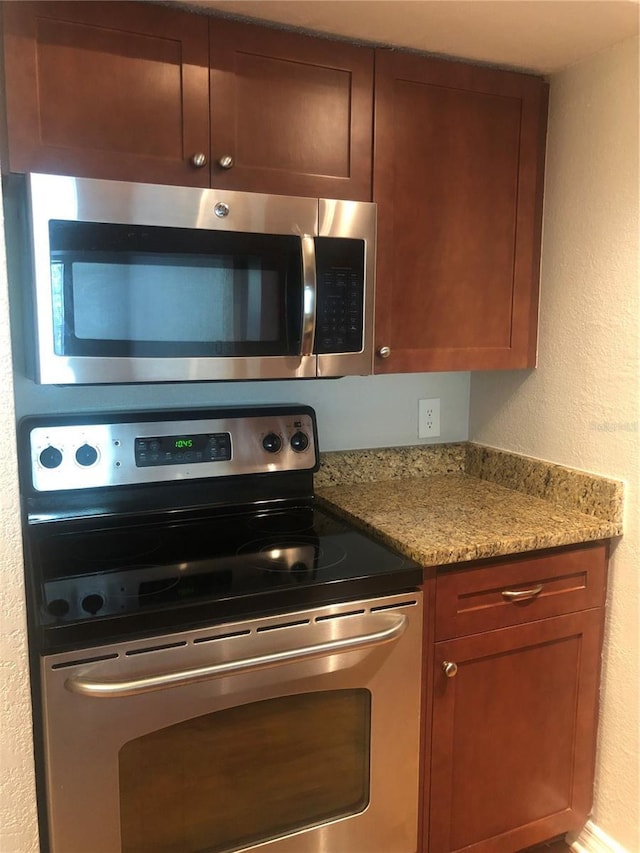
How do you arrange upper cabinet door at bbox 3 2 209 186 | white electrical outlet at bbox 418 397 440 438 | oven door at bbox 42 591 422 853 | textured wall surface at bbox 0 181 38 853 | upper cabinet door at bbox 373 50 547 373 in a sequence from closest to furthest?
textured wall surface at bbox 0 181 38 853 → oven door at bbox 42 591 422 853 → upper cabinet door at bbox 3 2 209 186 → upper cabinet door at bbox 373 50 547 373 → white electrical outlet at bbox 418 397 440 438

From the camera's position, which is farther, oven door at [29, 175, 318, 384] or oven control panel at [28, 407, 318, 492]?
oven control panel at [28, 407, 318, 492]

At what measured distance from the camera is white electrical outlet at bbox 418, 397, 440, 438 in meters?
2.07

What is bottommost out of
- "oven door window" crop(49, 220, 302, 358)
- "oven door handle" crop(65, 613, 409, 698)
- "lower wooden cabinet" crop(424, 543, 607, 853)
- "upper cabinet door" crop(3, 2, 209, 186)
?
"lower wooden cabinet" crop(424, 543, 607, 853)

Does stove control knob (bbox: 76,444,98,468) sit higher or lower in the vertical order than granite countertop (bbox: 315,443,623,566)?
higher

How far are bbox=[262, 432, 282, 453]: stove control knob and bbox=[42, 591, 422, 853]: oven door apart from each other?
20.9 inches

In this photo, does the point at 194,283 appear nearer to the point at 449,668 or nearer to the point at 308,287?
the point at 308,287

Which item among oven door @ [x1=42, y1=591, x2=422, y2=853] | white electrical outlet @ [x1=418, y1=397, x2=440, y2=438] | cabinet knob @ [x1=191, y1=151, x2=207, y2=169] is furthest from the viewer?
white electrical outlet @ [x1=418, y1=397, x2=440, y2=438]

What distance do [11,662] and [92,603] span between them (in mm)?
158

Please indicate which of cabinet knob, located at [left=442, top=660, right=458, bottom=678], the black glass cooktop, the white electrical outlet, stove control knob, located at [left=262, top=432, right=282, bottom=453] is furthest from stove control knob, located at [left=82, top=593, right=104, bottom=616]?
the white electrical outlet

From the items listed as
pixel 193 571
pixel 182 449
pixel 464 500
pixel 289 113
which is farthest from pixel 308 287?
pixel 464 500

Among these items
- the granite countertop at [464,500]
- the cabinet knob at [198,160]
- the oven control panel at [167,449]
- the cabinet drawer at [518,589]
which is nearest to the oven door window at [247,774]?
the cabinet drawer at [518,589]

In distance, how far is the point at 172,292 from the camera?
1.40 metres

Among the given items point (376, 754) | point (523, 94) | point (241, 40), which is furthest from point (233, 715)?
point (523, 94)

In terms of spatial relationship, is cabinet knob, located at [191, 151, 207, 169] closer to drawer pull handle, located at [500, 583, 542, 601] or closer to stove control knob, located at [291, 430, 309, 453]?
stove control knob, located at [291, 430, 309, 453]
